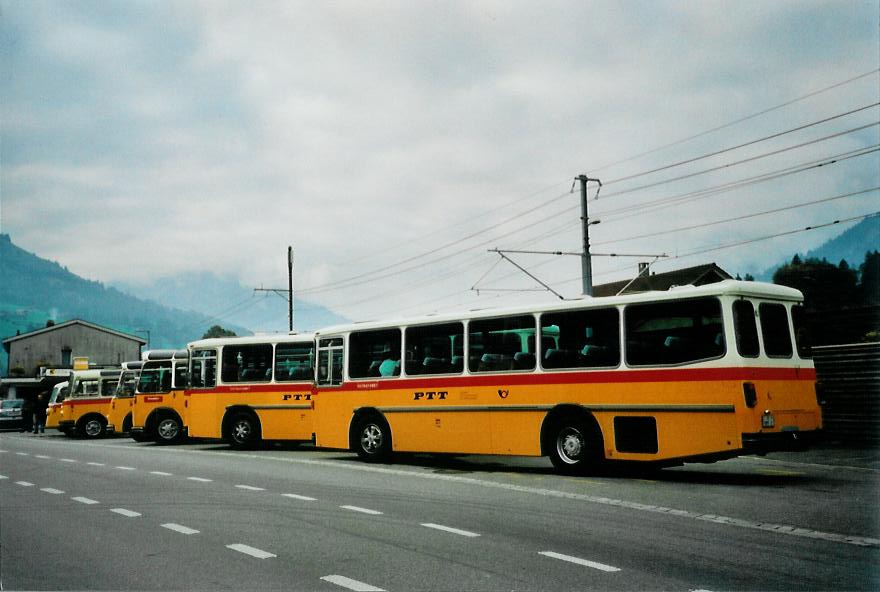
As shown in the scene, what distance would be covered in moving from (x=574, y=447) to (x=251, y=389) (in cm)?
1068

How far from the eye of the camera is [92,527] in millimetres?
8938

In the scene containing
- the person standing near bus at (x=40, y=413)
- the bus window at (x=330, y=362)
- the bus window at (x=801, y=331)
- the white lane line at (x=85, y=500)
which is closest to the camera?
the white lane line at (x=85, y=500)

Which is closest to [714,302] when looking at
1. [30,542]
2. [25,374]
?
[30,542]

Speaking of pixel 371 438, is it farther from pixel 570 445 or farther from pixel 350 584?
pixel 350 584

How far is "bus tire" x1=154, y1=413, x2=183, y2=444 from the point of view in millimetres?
25375

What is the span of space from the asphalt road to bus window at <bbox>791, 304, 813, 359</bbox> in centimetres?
202

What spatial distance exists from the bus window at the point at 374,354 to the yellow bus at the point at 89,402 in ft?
56.3

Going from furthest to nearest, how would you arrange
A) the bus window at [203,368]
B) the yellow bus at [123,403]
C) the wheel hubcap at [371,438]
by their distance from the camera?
the yellow bus at [123,403], the bus window at [203,368], the wheel hubcap at [371,438]

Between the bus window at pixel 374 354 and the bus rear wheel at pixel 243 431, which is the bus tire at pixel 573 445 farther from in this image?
the bus rear wheel at pixel 243 431

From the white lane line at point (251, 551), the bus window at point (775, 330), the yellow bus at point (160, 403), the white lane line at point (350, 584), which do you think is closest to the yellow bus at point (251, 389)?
the yellow bus at point (160, 403)

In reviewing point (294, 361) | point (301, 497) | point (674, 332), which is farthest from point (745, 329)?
point (294, 361)

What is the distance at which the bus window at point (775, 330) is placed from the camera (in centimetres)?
1216

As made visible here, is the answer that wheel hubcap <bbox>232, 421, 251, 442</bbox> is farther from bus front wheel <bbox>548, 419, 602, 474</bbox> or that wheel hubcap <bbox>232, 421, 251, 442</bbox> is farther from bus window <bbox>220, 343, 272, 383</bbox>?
bus front wheel <bbox>548, 419, 602, 474</bbox>

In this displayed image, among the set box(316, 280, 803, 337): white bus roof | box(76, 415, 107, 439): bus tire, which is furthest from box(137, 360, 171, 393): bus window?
box(316, 280, 803, 337): white bus roof
